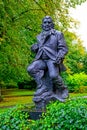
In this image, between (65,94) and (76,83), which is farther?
(76,83)

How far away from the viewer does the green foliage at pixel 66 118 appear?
22.6 feet

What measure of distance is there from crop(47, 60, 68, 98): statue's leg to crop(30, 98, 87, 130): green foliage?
1.52 m

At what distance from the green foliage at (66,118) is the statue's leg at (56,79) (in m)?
1.52

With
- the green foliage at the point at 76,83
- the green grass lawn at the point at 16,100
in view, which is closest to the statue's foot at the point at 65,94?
the green grass lawn at the point at 16,100

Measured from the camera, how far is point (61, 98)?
29.2ft

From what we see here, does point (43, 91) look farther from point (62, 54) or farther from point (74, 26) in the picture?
point (74, 26)

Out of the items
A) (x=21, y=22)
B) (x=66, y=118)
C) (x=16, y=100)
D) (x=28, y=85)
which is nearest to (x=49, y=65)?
(x=66, y=118)

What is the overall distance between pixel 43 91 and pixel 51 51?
939 mm

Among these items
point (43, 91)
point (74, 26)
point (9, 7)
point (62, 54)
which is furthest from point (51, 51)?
point (74, 26)

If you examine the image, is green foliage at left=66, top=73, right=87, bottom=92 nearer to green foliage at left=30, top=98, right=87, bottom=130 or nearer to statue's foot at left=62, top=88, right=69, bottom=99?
statue's foot at left=62, top=88, right=69, bottom=99

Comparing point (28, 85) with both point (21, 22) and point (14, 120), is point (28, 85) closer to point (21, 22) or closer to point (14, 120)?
point (21, 22)

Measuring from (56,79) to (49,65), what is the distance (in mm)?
360

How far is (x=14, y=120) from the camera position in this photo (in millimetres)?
7617

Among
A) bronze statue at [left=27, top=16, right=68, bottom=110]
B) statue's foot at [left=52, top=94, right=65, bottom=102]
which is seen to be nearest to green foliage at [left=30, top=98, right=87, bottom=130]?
statue's foot at [left=52, top=94, right=65, bottom=102]
